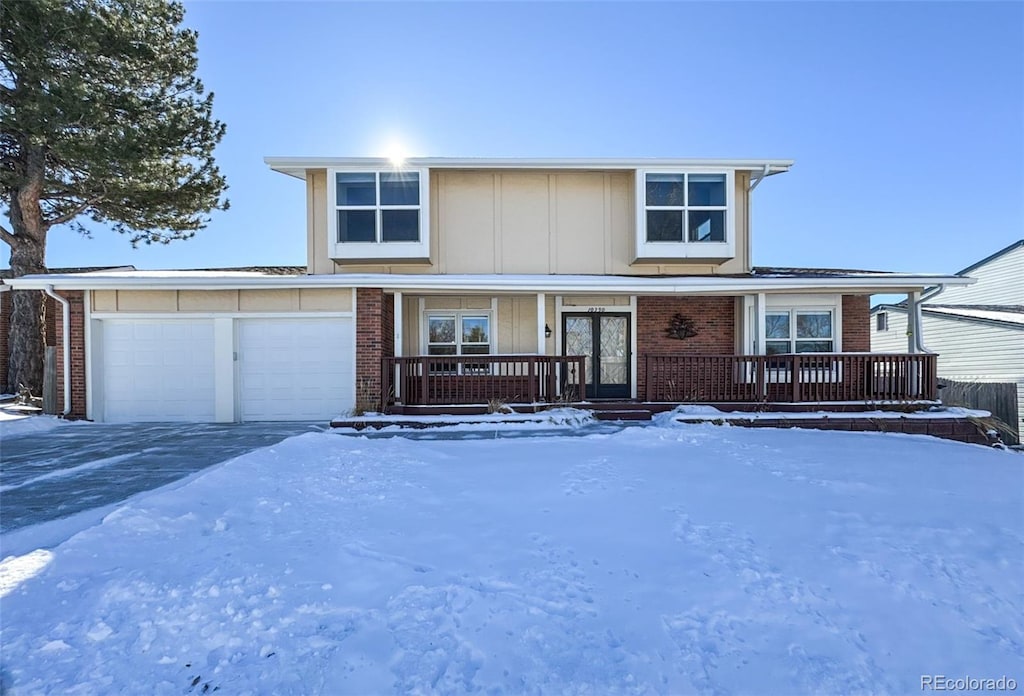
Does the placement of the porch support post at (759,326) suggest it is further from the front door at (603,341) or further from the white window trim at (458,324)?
the white window trim at (458,324)

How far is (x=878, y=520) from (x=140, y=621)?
17.8 ft

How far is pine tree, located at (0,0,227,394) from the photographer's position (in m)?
10.4

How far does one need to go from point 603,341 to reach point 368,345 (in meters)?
5.45

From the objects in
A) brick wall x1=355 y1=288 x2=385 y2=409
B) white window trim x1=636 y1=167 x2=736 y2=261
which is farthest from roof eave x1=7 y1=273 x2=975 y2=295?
white window trim x1=636 y1=167 x2=736 y2=261

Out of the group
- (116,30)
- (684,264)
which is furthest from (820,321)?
(116,30)

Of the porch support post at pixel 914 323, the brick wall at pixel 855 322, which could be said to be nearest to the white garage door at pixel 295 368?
the brick wall at pixel 855 322

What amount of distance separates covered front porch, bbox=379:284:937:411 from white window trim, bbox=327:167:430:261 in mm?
1002

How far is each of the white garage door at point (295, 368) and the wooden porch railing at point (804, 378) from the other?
20.5 feet

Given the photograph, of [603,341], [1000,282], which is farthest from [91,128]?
[1000,282]

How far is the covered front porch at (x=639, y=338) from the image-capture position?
9.28 metres

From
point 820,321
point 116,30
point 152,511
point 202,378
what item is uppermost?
point 116,30

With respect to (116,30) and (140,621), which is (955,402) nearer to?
(140,621)

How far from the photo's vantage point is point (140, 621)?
2471 mm

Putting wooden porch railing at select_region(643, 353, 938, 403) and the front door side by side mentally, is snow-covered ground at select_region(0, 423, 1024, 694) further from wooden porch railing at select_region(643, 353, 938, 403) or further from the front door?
the front door
